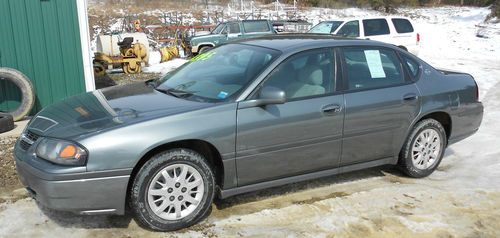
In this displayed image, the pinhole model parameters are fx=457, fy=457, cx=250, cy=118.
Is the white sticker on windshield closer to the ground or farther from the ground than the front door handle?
farther from the ground

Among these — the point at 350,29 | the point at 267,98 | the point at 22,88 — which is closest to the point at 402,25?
the point at 350,29

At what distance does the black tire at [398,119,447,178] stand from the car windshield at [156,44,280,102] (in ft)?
5.94

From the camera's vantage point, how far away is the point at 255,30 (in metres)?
18.2

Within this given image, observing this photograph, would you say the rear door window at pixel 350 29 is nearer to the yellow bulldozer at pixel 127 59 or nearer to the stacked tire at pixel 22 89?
the yellow bulldozer at pixel 127 59

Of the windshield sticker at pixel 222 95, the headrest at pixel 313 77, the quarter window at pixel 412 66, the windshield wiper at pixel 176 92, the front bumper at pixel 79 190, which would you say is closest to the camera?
the front bumper at pixel 79 190

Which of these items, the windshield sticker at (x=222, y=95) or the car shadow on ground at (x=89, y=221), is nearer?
the car shadow on ground at (x=89, y=221)

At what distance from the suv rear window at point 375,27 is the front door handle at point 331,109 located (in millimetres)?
9993

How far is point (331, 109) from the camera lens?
13.7ft

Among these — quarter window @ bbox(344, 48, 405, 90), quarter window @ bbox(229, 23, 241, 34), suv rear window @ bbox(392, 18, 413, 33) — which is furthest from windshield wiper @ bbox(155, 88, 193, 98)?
quarter window @ bbox(229, 23, 241, 34)

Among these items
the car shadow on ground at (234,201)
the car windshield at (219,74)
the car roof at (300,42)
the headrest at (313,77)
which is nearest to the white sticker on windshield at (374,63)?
the car roof at (300,42)

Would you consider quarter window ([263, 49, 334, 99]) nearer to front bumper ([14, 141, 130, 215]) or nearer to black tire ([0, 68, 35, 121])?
front bumper ([14, 141, 130, 215])

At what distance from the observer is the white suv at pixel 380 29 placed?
1355 centimetres

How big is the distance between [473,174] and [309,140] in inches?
95.3

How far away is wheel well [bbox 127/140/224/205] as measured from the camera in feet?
11.5
